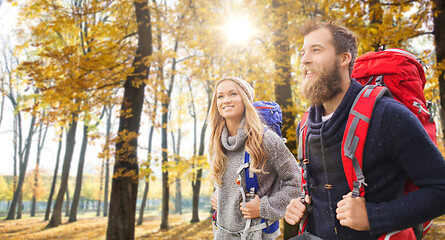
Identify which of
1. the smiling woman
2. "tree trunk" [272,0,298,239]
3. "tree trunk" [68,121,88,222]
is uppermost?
the smiling woman

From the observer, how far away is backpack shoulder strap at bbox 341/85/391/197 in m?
1.33

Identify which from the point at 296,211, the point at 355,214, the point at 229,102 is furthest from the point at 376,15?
the point at 355,214

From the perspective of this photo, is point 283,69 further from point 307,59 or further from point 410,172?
point 410,172

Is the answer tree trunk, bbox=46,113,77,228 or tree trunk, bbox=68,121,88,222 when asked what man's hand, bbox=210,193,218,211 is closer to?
tree trunk, bbox=46,113,77,228

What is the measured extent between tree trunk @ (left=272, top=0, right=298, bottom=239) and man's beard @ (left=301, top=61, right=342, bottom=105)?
5.19 metres

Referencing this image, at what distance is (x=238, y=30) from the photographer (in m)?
9.09

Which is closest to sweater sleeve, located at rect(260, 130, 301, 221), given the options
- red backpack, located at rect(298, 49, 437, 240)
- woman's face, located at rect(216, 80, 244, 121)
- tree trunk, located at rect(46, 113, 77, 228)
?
woman's face, located at rect(216, 80, 244, 121)

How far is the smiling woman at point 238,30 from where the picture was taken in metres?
8.70

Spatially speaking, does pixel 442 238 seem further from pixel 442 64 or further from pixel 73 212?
pixel 73 212

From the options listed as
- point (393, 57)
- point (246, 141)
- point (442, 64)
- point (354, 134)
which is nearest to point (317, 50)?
point (393, 57)

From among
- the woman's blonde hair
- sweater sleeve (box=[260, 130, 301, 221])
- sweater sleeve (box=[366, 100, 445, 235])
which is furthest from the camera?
the woman's blonde hair

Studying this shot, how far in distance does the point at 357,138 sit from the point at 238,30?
8.33 meters

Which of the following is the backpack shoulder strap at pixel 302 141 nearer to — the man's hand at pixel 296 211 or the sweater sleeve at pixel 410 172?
the man's hand at pixel 296 211

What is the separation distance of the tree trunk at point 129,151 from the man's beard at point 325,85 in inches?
220
